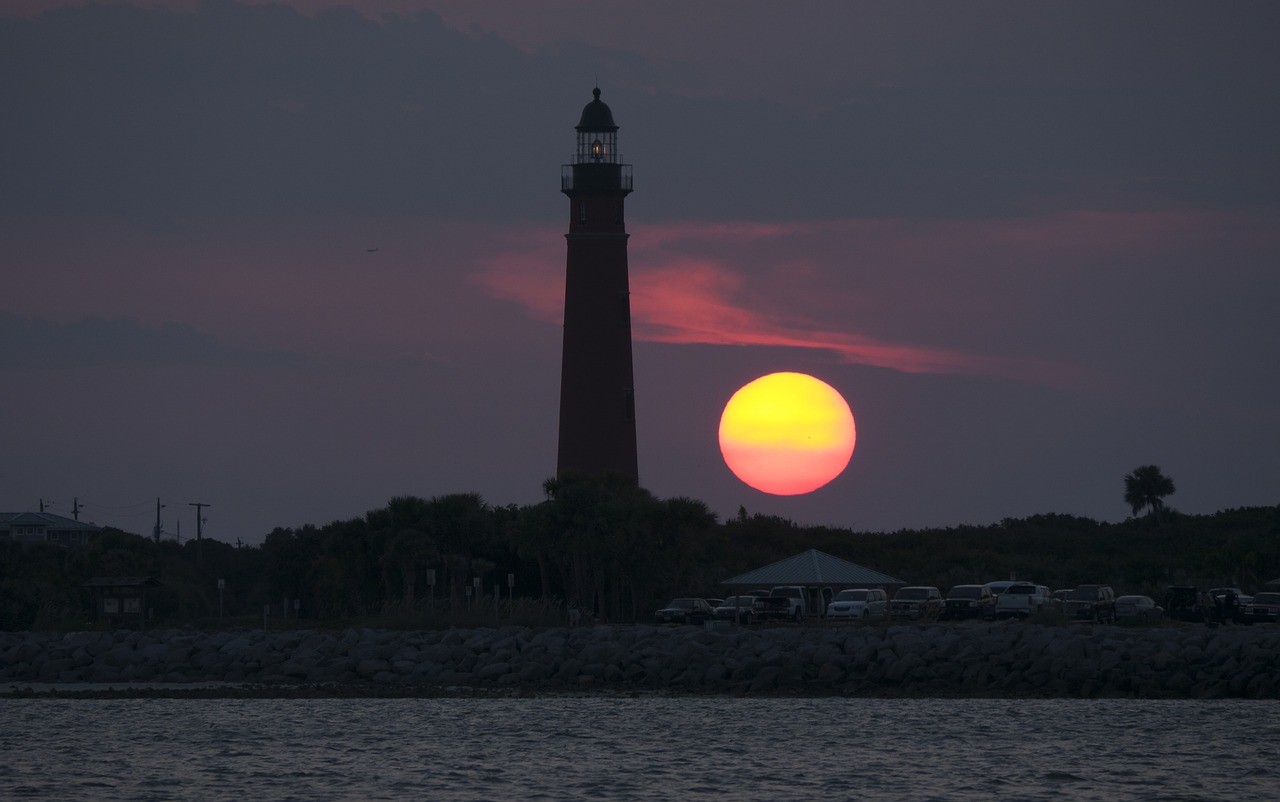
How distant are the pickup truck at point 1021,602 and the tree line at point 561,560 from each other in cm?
971

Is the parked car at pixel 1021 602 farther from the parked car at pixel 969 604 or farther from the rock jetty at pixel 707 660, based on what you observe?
the rock jetty at pixel 707 660

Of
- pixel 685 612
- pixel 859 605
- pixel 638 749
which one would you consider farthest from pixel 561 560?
pixel 638 749

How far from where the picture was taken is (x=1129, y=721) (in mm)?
32844

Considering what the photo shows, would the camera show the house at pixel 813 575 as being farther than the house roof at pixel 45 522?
No

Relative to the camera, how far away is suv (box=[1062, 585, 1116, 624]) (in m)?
49.6

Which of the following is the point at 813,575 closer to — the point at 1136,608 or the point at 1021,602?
the point at 1021,602

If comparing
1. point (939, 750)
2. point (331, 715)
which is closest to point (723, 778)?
point (939, 750)

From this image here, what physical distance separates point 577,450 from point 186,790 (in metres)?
33.9

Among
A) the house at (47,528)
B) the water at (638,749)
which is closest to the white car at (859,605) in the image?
the water at (638,749)

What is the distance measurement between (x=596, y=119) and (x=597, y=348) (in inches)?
381

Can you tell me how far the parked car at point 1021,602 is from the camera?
163 feet

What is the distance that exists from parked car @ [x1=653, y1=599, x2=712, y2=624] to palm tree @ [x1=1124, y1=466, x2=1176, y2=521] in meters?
44.5

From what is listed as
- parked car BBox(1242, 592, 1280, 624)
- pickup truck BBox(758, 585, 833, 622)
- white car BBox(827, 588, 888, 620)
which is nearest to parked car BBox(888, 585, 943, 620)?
white car BBox(827, 588, 888, 620)

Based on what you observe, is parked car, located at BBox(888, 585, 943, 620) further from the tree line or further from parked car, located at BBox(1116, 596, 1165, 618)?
the tree line
